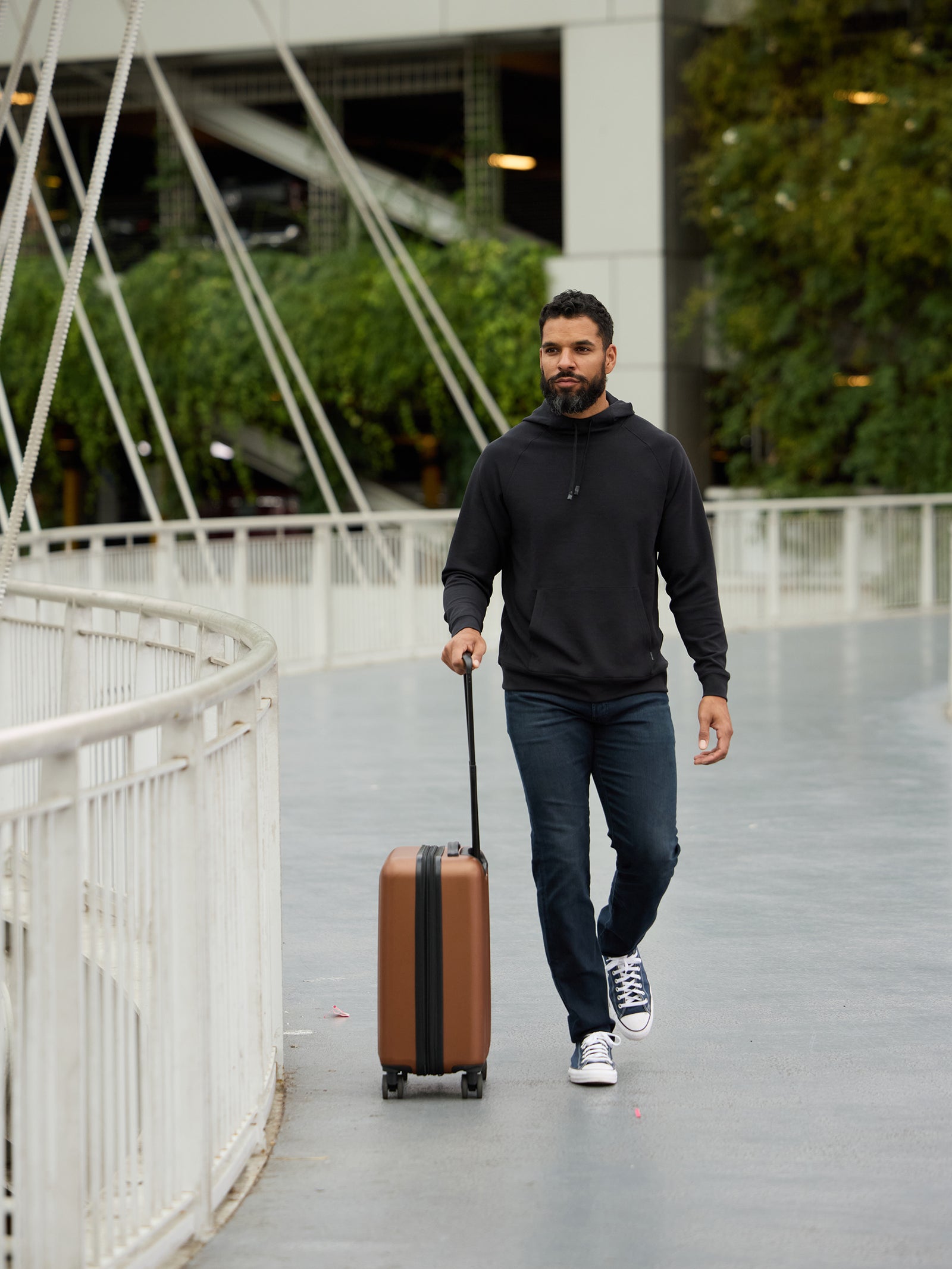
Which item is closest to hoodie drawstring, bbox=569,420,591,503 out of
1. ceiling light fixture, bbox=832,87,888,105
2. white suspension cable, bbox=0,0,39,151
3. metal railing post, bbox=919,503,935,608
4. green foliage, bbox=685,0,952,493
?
white suspension cable, bbox=0,0,39,151

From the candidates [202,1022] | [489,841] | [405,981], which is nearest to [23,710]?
[489,841]

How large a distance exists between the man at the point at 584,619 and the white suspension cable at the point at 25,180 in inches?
92.0

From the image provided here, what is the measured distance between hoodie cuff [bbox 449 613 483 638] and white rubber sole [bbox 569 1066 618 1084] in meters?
1.07

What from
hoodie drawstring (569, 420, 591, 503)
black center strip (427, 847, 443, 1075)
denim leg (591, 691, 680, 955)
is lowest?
black center strip (427, 847, 443, 1075)

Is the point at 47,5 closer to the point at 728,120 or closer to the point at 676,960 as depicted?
the point at 728,120

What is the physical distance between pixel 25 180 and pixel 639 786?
10.1ft

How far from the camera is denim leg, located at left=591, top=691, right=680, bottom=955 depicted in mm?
4391

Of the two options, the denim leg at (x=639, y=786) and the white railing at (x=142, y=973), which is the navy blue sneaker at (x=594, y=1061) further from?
the white railing at (x=142, y=973)

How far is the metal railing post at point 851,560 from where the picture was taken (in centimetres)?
1997

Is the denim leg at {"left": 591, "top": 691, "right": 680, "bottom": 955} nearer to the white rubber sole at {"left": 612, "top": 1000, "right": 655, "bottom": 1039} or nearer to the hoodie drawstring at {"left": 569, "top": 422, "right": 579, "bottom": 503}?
the white rubber sole at {"left": 612, "top": 1000, "right": 655, "bottom": 1039}

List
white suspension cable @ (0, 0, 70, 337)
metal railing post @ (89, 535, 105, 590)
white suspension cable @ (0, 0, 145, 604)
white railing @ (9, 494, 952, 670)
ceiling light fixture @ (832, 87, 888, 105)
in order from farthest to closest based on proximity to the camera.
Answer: ceiling light fixture @ (832, 87, 888, 105) < white railing @ (9, 494, 952, 670) < metal railing post @ (89, 535, 105, 590) < white suspension cable @ (0, 0, 70, 337) < white suspension cable @ (0, 0, 145, 604)

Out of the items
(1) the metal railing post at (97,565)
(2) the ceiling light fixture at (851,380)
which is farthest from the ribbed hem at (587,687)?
(2) the ceiling light fixture at (851,380)

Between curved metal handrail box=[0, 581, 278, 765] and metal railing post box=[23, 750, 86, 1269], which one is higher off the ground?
curved metal handrail box=[0, 581, 278, 765]

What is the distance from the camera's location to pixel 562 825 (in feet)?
14.4
